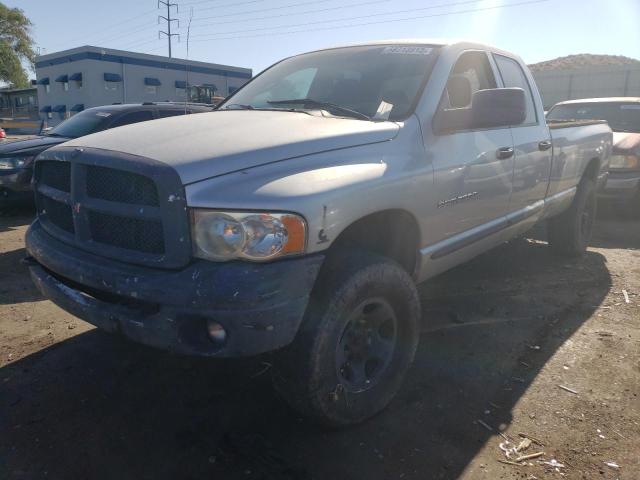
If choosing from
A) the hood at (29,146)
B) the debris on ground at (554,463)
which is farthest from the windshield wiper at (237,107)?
the hood at (29,146)

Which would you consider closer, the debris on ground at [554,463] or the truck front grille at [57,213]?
the debris on ground at [554,463]

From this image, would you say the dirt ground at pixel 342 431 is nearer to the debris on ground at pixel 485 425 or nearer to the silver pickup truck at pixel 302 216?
the debris on ground at pixel 485 425

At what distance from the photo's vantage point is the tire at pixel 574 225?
17.2 ft

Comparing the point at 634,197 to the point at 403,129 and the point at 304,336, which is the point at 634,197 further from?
the point at 304,336

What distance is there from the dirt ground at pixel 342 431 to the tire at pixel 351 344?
0.19 m

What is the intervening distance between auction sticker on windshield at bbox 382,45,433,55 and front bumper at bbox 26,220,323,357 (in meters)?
1.82

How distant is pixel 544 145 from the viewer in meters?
4.10

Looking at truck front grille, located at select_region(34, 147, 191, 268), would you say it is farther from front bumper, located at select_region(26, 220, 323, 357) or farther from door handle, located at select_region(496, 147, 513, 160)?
door handle, located at select_region(496, 147, 513, 160)

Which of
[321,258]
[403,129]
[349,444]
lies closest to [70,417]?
[349,444]

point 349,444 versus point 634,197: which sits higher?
point 634,197

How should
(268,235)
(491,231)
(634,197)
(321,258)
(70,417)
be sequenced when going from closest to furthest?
1. (268,235)
2. (321,258)
3. (70,417)
4. (491,231)
5. (634,197)

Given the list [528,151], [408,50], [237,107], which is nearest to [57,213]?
[237,107]

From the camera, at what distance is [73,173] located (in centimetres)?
242

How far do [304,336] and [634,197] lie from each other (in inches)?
290
